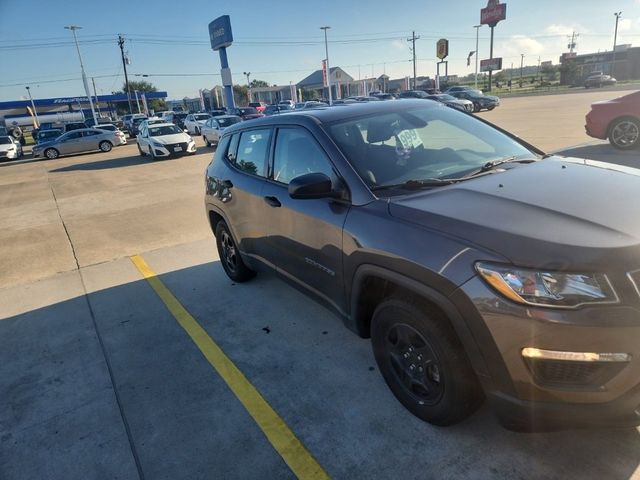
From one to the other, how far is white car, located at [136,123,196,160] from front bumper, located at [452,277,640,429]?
17962 millimetres

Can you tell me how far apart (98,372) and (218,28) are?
117ft

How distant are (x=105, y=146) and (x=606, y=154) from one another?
24008 millimetres

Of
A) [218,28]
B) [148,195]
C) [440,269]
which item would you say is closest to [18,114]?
[218,28]

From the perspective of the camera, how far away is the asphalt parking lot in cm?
232

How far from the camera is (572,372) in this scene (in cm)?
180

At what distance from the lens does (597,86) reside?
49.3 m

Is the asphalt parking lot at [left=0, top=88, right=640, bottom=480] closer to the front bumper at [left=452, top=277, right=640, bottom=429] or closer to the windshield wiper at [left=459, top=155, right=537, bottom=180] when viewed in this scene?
the front bumper at [left=452, top=277, right=640, bottom=429]

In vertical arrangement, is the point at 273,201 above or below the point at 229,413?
above

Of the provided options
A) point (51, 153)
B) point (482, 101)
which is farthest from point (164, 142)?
point (482, 101)

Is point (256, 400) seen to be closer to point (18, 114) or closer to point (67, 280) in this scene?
point (67, 280)

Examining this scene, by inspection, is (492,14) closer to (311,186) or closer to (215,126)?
(215,126)

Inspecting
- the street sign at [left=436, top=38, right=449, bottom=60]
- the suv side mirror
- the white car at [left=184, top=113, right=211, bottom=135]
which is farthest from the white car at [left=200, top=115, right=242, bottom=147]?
the street sign at [left=436, top=38, right=449, bottom=60]

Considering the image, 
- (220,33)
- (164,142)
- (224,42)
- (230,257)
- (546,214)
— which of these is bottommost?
(230,257)

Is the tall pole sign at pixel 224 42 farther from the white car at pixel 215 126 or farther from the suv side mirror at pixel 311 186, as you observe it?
the suv side mirror at pixel 311 186
